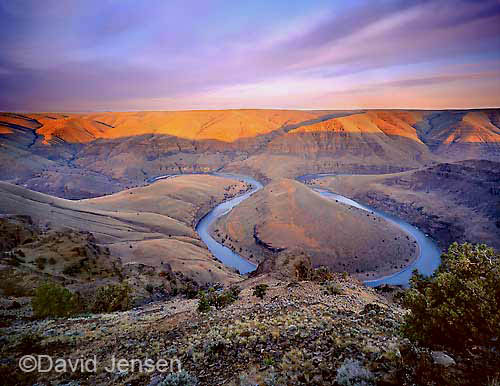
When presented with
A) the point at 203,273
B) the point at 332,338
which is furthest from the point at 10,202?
the point at 332,338

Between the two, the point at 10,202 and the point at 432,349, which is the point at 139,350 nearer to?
the point at 432,349

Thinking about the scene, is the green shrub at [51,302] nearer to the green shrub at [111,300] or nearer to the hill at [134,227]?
the green shrub at [111,300]

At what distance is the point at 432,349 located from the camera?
7.22 metres

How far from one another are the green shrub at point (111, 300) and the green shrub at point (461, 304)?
64.4 feet

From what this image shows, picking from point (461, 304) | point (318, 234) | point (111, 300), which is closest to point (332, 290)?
point (461, 304)

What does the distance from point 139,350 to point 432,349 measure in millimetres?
9897

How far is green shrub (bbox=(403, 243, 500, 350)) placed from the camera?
6.71 metres

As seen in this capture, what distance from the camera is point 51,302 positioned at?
17000mm

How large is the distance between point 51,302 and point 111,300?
4.44 metres

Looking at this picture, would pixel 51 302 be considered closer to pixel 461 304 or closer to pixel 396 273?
pixel 461 304

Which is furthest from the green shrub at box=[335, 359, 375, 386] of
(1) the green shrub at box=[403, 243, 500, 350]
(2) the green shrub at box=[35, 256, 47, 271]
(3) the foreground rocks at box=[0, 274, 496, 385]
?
(2) the green shrub at box=[35, 256, 47, 271]

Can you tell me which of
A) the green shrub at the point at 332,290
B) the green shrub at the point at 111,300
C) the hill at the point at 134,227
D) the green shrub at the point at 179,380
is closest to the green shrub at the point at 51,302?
the green shrub at the point at 111,300

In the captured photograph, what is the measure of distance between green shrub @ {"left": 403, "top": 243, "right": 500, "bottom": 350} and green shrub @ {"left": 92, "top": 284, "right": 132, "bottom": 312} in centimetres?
1964

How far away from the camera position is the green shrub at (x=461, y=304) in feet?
22.0
